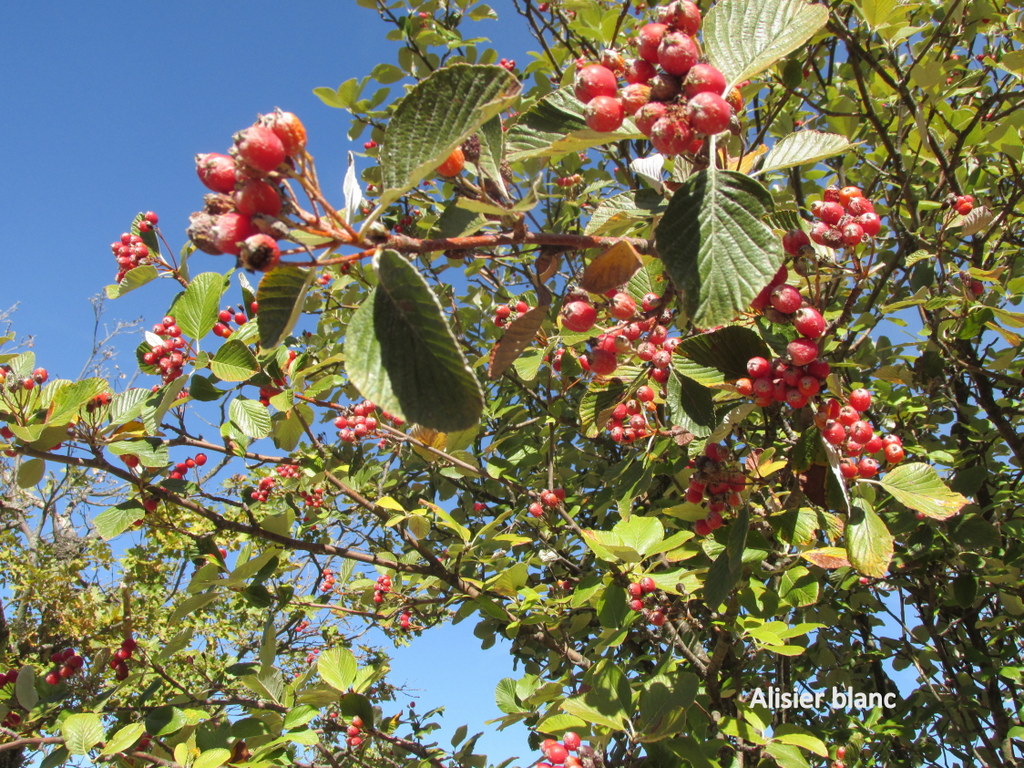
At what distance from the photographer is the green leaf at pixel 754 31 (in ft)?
3.09

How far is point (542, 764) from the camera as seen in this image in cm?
201

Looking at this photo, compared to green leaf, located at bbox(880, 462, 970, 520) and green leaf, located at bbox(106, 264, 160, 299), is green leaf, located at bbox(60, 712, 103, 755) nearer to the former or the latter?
green leaf, located at bbox(106, 264, 160, 299)

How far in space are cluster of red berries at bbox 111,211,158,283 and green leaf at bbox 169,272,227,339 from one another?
634 millimetres

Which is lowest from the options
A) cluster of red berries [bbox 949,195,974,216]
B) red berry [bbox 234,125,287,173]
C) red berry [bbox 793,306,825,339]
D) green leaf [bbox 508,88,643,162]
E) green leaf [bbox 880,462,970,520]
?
green leaf [bbox 880,462,970,520]

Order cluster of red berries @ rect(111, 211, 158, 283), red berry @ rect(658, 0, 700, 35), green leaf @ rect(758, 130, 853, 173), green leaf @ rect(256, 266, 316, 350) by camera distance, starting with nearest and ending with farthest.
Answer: green leaf @ rect(256, 266, 316, 350) → red berry @ rect(658, 0, 700, 35) → green leaf @ rect(758, 130, 853, 173) → cluster of red berries @ rect(111, 211, 158, 283)

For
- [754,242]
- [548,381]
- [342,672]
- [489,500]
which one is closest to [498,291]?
[548,381]

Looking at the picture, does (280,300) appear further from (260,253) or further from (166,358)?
(166,358)

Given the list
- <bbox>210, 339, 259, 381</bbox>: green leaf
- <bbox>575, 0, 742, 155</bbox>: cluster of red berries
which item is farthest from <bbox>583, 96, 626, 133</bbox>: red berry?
<bbox>210, 339, 259, 381</bbox>: green leaf

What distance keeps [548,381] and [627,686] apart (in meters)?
1.45

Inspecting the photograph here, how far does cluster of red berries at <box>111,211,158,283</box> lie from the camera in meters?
2.42

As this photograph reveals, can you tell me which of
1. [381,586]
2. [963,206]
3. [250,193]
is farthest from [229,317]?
[963,206]

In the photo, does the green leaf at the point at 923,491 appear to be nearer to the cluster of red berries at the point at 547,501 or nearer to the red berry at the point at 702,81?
the red berry at the point at 702,81

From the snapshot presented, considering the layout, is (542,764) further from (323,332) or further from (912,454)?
(323,332)

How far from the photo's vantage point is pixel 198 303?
1.93m
